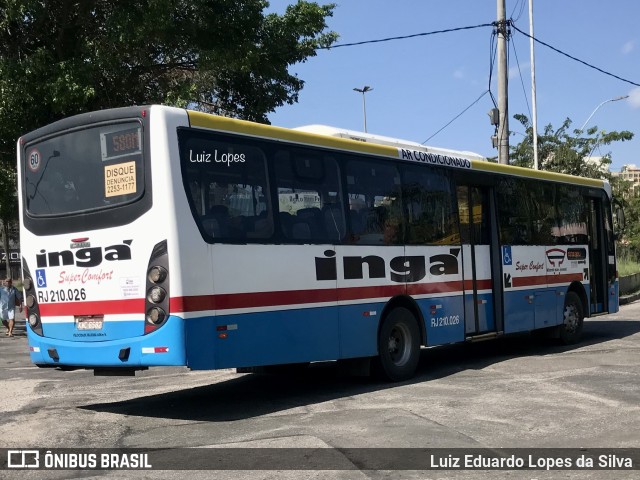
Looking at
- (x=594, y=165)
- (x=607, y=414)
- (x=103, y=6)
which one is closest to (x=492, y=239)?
(x=607, y=414)

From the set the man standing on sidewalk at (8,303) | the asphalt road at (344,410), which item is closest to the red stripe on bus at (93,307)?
the asphalt road at (344,410)

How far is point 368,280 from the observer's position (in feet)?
33.4

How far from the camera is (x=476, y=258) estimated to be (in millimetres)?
12375

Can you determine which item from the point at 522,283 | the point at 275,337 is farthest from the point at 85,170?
the point at 522,283

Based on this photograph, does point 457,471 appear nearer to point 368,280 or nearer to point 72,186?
point 368,280

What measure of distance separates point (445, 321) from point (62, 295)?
5369mm

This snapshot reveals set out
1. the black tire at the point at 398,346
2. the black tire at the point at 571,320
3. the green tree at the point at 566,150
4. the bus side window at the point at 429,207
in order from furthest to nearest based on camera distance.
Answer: the green tree at the point at 566,150, the black tire at the point at 571,320, the bus side window at the point at 429,207, the black tire at the point at 398,346

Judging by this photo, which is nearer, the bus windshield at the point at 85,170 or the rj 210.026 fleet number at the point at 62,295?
the bus windshield at the point at 85,170

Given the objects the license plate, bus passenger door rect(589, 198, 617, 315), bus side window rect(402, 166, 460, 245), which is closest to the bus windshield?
the license plate

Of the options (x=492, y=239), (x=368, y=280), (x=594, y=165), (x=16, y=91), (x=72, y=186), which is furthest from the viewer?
(x=594, y=165)

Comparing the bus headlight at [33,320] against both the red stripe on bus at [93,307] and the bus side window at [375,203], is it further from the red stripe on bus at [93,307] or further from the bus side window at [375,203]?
the bus side window at [375,203]

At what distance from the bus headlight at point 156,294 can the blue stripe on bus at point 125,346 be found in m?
0.23

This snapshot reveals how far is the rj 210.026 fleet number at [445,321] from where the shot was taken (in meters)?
11.4

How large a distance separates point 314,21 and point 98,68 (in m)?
5.72
